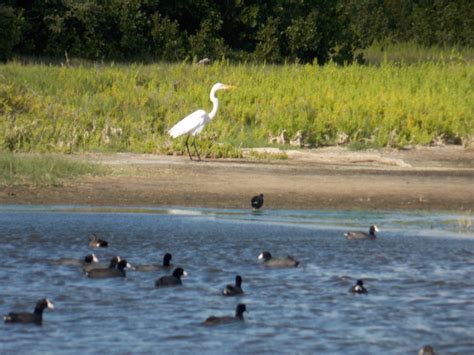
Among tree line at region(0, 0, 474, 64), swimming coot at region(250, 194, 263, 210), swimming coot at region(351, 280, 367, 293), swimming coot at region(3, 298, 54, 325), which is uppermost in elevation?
tree line at region(0, 0, 474, 64)

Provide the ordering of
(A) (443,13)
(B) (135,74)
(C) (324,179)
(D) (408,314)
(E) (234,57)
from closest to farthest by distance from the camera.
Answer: (D) (408,314) < (C) (324,179) < (B) (135,74) < (E) (234,57) < (A) (443,13)

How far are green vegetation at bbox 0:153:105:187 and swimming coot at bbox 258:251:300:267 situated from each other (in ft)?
18.5

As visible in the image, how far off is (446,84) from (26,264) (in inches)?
707

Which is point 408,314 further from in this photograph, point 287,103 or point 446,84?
point 446,84

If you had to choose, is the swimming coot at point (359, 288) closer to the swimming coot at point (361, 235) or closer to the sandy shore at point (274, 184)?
the swimming coot at point (361, 235)

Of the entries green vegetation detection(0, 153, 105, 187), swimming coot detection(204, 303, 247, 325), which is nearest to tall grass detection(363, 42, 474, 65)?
green vegetation detection(0, 153, 105, 187)

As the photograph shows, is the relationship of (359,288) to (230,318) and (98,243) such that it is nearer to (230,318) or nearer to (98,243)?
(230,318)

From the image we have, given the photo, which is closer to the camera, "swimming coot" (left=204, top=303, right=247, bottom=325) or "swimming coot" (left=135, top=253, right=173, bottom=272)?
"swimming coot" (left=204, top=303, right=247, bottom=325)

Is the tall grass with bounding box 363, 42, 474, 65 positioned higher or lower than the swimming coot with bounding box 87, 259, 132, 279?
higher

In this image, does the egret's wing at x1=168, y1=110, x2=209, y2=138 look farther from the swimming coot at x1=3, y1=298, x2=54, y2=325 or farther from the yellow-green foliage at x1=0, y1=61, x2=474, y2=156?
the swimming coot at x1=3, y1=298, x2=54, y2=325

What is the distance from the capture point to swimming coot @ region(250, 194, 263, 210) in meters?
16.2

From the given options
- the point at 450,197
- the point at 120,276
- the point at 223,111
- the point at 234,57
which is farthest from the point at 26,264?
the point at 234,57

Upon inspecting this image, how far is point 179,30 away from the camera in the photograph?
121 feet

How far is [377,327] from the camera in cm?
1024
